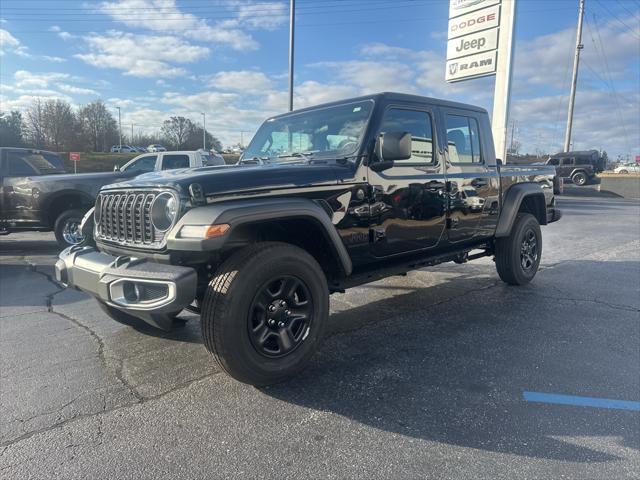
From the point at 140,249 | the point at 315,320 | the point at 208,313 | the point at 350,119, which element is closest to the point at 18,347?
the point at 140,249

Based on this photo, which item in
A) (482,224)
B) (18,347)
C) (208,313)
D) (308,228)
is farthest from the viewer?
(482,224)

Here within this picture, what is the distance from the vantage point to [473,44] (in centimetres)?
1364

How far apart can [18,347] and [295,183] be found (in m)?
2.71

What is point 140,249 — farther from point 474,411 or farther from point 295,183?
point 474,411

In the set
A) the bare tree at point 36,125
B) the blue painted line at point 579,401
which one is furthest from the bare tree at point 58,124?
the blue painted line at point 579,401

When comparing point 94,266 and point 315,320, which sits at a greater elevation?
point 94,266

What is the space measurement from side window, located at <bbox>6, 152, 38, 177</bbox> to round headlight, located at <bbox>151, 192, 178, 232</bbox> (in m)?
6.59

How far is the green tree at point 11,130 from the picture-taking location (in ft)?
166

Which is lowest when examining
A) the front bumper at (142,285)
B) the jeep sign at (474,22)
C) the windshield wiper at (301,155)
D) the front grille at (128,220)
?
the front bumper at (142,285)

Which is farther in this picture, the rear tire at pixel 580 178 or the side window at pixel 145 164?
the rear tire at pixel 580 178

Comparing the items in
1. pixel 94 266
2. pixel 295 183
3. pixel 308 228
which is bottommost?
pixel 94 266

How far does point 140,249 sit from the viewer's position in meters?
2.90

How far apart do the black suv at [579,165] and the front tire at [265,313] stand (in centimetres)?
2899

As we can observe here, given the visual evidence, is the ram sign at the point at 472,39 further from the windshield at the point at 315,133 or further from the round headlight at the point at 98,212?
the round headlight at the point at 98,212
